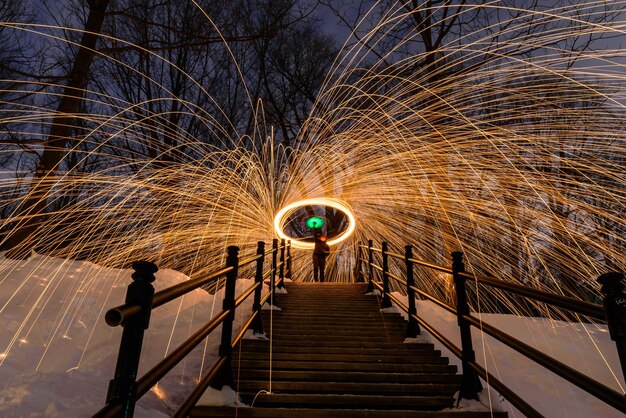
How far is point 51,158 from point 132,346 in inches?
282

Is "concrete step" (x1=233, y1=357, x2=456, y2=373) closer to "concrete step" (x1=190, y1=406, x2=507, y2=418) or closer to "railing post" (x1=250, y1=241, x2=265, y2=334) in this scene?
"railing post" (x1=250, y1=241, x2=265, y2=334)

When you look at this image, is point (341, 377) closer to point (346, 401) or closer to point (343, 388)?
point (343, 388)

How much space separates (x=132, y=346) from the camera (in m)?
1.37

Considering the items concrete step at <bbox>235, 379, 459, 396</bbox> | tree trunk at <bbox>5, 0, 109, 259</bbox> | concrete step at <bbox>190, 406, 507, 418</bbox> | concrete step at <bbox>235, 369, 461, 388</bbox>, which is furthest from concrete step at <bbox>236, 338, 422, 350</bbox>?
tree trunk at <bbox>5, 0, 109, 259</bbox>

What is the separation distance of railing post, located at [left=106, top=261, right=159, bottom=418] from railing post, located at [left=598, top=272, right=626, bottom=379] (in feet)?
5.56

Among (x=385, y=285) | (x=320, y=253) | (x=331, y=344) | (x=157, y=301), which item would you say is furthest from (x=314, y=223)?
(x=157, y=301)

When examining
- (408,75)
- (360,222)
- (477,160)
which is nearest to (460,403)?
(477,160)

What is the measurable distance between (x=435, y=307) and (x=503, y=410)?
12.2ft

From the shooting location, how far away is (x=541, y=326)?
555cm

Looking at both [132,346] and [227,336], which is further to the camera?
[227,336]

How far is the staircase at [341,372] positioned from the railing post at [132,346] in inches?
50.6

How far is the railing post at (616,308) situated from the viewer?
1.38m

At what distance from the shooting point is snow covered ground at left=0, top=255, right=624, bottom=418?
2.53 meters

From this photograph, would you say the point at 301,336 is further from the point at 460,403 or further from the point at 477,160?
the point at 477,160
